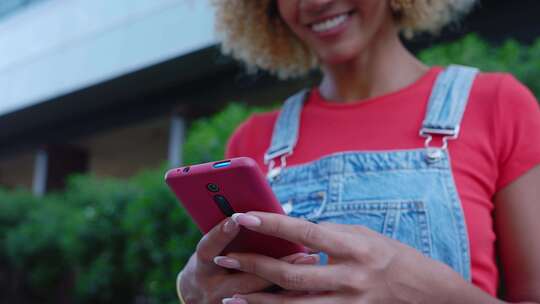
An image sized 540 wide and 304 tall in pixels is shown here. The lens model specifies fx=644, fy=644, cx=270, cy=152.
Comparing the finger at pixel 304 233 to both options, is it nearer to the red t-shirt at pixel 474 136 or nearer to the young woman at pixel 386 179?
the young woman at pixel 386 179

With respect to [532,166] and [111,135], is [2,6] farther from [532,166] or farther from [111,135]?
[532,166]

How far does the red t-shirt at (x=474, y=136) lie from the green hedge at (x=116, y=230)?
4.30ft

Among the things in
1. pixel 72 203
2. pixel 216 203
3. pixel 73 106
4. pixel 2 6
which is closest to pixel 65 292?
pixel 72 203

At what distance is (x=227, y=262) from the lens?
42.9 inches

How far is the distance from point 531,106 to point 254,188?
0.63 meters

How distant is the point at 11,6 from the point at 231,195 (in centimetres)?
1072

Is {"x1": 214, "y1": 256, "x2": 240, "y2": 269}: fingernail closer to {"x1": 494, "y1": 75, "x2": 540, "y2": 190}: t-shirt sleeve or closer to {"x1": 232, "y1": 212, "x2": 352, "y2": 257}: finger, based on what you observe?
{"x1": 232, "y1": 212, "x2": 352, "y2": 257}: finger

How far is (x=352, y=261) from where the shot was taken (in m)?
1.01

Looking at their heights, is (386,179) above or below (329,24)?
below

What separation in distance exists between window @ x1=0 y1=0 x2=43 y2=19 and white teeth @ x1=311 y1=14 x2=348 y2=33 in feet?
32.4

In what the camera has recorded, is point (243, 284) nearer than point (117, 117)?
Yes

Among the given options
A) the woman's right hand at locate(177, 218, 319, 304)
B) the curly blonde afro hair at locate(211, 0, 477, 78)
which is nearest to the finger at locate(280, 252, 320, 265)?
the woman's right hand at locate(177, 218, 319, 304)

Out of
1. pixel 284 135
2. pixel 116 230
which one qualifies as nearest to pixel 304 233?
pixel 284 135

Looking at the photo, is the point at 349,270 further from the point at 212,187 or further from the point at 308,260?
the point at 212,187
